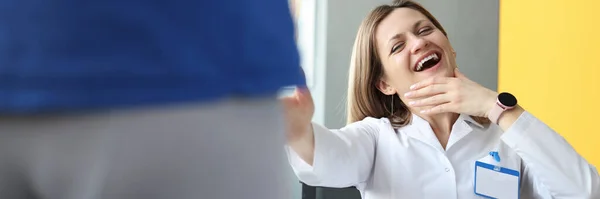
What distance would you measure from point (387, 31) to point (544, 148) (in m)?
0.48

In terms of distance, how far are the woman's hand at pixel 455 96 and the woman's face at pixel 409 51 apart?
0.05 m

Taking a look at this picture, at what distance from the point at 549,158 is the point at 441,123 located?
0.91 feet

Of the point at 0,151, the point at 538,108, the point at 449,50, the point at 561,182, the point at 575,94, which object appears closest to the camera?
the point at 0,151

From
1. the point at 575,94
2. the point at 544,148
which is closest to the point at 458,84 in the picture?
the point at 544,148

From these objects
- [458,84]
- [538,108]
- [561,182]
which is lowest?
[538,108]

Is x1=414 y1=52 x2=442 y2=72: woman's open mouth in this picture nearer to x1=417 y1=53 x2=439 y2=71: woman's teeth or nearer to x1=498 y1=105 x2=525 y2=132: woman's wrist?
x1=417 y1=53 x2=439 y2=71: woman's teeth

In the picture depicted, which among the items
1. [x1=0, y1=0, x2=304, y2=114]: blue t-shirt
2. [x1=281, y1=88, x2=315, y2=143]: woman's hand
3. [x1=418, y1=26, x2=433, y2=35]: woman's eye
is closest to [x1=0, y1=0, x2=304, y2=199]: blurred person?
[x1=0, y1=0, x2=304, y2=114]: blue t-shirt

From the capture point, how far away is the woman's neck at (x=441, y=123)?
148cm

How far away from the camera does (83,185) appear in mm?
369

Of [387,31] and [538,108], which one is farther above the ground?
[387,31]

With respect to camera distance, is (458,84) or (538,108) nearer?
(458,84)

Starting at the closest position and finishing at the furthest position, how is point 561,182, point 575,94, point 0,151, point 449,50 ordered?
point 0,151 < point 561,182 < point 449,50 < point 575,94

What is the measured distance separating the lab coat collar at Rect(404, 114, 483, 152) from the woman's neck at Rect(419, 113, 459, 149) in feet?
0.06

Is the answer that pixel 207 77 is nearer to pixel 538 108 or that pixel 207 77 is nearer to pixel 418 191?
pixel 418 191
